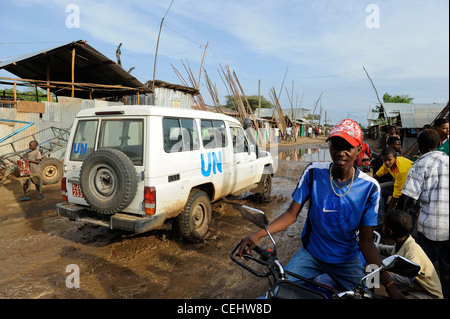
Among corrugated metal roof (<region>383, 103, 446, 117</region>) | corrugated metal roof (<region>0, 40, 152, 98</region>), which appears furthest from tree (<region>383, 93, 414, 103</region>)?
corrugated metal roof (<region>0, 40, 152, 98</region>)

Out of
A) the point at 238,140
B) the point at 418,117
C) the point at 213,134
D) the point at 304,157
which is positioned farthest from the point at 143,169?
the point at 418,117

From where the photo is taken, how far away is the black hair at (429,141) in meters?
2.88

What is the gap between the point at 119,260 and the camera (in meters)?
3.83

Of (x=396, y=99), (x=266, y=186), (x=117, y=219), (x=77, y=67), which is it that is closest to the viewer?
(x=117, y=219)

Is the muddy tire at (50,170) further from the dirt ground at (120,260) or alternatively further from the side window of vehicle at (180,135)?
the side window of vehicle at (180,135)

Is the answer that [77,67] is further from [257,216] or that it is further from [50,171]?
[257,216]

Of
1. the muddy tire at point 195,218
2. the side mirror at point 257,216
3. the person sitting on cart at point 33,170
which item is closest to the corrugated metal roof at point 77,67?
the person sitting on cart at point 33,170

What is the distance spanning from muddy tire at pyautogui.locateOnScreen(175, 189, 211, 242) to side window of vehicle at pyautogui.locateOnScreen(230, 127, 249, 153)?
1380 mm

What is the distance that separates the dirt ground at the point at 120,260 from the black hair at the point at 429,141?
2251 millimetres

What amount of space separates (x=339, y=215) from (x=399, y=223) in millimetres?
866

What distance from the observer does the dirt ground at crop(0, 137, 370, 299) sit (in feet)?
10.3

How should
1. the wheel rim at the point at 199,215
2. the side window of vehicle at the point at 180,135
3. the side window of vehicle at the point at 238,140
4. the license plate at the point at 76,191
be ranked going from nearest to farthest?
the side window of vehicle at the point at 180,135, the license plate at the point at 76,191, the wheel rim at the point at 199,215, the side window of vehicle at the point at 238,140

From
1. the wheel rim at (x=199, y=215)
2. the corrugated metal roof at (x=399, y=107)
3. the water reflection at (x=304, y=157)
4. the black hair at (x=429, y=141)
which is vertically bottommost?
the wheel rim at (x=199, y=215)
